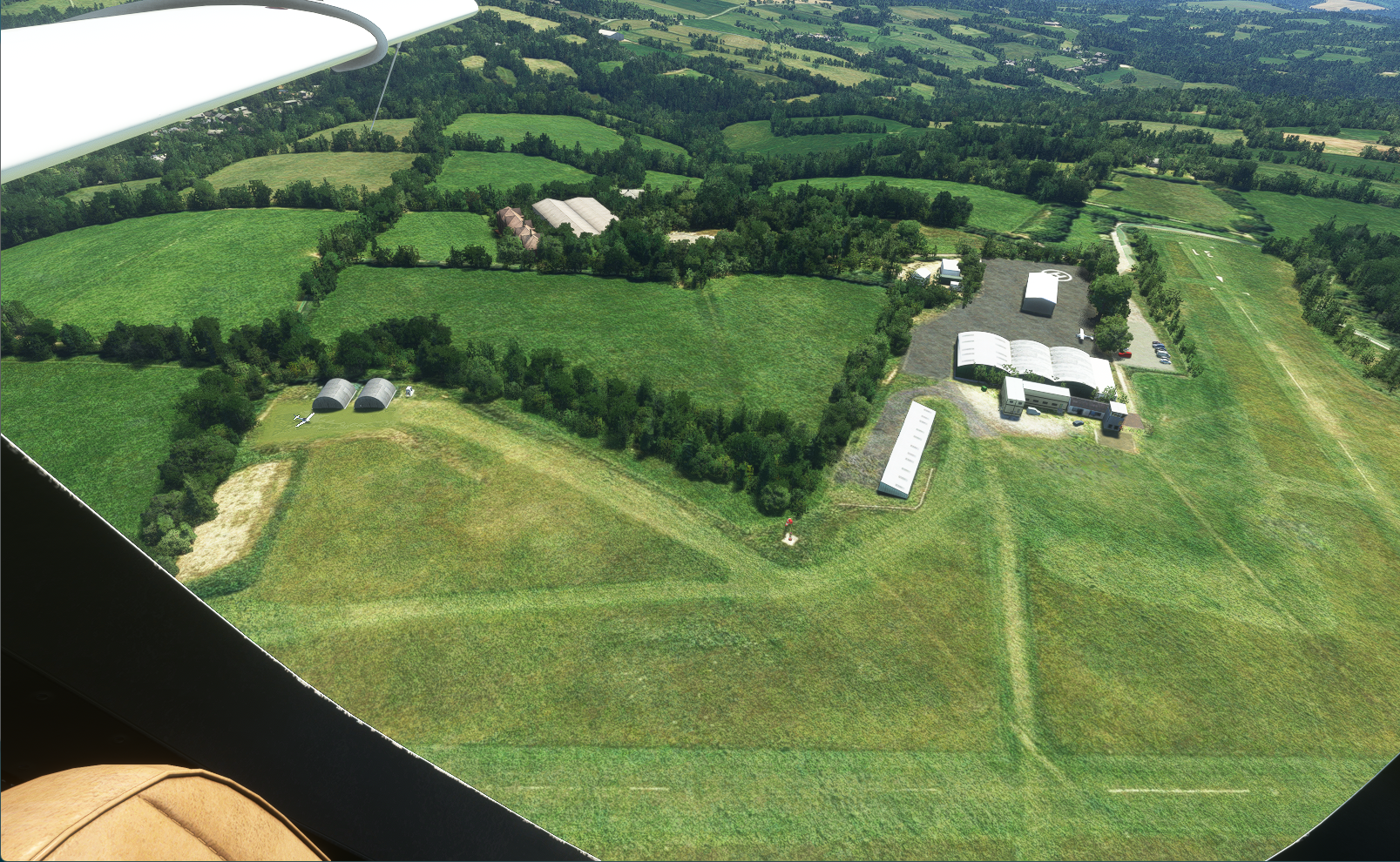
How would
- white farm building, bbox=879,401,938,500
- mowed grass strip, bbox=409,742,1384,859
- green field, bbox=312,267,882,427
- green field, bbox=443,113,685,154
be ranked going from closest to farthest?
mowed grass strip, bbox=409,742,1384,859, white farm building, bbox=879,401,938,500, green field, bbox=312,267,882,427, green field, bbox=443,113,685,154

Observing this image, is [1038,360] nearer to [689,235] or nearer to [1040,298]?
[1040,298]

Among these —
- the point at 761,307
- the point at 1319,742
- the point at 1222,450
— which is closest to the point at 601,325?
the point at 761,307

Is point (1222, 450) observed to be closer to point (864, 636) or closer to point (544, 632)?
point (864, 636)

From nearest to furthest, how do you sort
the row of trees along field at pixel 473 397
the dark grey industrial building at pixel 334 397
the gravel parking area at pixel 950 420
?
the row of trees along field at pixel 473 397 → the gravel parking area at pixel 950 420 → the dark grey industrial building at pixel 334 397

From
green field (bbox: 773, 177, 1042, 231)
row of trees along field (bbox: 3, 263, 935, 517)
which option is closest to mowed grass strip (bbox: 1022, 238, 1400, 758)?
row of trees along field (bbox: 3, 263, 935, 517)

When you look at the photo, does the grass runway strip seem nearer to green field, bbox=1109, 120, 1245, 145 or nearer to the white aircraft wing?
the white aircraft wing

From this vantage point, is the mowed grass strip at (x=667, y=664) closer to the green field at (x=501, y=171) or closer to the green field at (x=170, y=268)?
the green field at (x=170, y=268)

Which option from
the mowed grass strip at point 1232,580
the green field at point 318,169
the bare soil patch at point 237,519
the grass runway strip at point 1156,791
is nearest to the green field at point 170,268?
the green field at point 318,169
